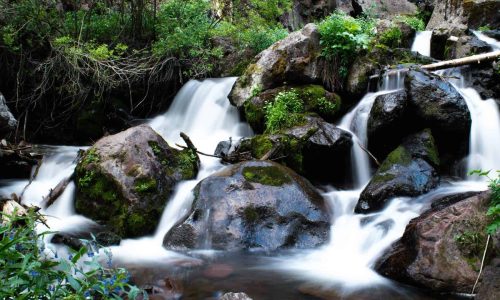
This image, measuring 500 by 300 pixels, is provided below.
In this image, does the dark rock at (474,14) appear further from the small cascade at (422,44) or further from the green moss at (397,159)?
the green moss at (397,159)

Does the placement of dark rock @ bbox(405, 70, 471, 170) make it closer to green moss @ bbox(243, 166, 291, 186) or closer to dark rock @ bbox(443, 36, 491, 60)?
dark rock @ bbox(443, 36, 491, 60)

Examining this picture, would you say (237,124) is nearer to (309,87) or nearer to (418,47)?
(309,87)

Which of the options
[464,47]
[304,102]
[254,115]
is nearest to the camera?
[304,102]

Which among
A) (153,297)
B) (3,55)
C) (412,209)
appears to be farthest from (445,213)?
Result: (3,55)

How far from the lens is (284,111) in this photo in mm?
7996

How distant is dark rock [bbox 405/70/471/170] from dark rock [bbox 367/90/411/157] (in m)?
0.23

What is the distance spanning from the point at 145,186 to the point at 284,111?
2951mm

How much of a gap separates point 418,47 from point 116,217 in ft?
27.7

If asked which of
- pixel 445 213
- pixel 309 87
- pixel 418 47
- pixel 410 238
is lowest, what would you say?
pixel 410 238

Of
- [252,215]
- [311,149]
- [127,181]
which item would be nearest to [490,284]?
[252,215]

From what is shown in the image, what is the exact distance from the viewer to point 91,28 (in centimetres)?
1079

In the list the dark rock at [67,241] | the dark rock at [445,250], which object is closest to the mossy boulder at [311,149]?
the dark rock at [445,250]

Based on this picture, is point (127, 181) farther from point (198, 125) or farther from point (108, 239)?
point (198, 125)

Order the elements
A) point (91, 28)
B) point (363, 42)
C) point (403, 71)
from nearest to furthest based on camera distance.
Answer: point (403, 71) < point (363, 42) < point (91, 28)
